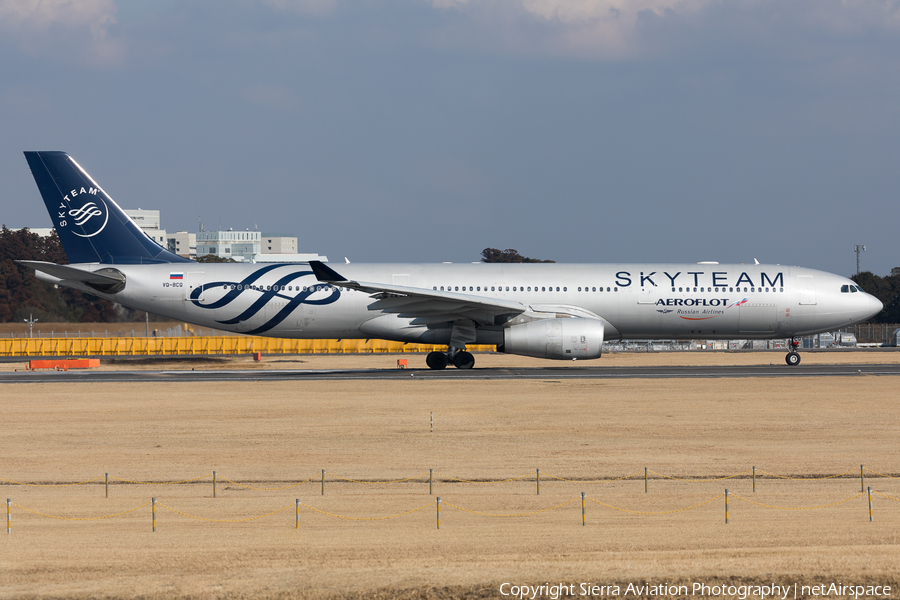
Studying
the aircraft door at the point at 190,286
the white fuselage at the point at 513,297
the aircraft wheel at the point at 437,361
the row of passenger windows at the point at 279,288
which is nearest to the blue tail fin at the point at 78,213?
the white fuselage at the point at 513,297

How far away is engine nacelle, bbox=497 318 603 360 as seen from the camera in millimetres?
34281

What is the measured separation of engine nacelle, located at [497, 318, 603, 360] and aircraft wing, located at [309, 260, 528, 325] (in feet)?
4.90

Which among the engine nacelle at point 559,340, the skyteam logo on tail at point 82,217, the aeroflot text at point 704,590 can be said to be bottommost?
the aeroflot text at point 704,590

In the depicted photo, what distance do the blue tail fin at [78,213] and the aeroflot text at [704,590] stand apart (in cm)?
3218

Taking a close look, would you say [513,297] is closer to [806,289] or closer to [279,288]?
[279,288]

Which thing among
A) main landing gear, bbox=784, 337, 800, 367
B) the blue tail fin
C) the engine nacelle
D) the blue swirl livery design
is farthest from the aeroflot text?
the blue tail fin

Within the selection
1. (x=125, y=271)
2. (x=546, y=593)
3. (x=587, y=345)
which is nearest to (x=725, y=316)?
(x=587, y=345)

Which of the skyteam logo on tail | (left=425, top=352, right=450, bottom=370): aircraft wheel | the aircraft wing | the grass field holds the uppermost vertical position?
the skyteam logo on tail

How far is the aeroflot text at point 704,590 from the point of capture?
10.0m

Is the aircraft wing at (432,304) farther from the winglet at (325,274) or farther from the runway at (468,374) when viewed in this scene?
the runway at (468,374)

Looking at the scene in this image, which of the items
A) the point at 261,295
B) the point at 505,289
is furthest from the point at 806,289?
the point at 261,295

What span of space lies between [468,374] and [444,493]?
20043 mm

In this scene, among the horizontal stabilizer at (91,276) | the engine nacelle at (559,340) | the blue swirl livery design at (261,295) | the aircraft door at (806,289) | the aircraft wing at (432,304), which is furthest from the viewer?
the aircraft door at (806,289)

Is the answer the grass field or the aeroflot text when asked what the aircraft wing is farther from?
the aeroflot text
